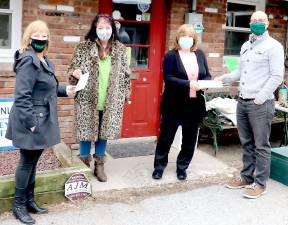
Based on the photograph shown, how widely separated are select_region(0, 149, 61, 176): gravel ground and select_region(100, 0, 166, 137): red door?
1629mm

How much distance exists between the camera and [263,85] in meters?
5.00

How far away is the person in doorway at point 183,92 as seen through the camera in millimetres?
5258

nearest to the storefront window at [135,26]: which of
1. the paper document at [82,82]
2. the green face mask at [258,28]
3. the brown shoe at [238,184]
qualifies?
the paper document at [82,82]

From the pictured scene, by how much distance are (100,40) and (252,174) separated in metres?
2.35

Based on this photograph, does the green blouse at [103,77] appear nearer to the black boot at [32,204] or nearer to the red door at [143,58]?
the black boot at [32,204]

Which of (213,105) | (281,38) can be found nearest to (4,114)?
(213,105)

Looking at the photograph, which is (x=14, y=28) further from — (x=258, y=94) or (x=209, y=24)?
(x=258, y=94)

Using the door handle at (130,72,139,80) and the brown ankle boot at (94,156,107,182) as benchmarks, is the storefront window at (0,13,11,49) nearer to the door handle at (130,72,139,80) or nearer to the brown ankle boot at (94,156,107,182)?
the door handle at (130,72,139,80)

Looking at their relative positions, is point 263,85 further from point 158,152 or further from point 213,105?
point 213,105

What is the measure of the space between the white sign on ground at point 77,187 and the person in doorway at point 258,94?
1.75 meters

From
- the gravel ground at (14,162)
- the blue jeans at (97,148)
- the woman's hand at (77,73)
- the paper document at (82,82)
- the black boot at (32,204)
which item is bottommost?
the black boot at (32,204)

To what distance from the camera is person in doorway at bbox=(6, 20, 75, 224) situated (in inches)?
154

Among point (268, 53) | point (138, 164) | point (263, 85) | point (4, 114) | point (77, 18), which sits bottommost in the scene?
point (138, 164)

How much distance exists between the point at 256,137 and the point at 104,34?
2009 millimetres
